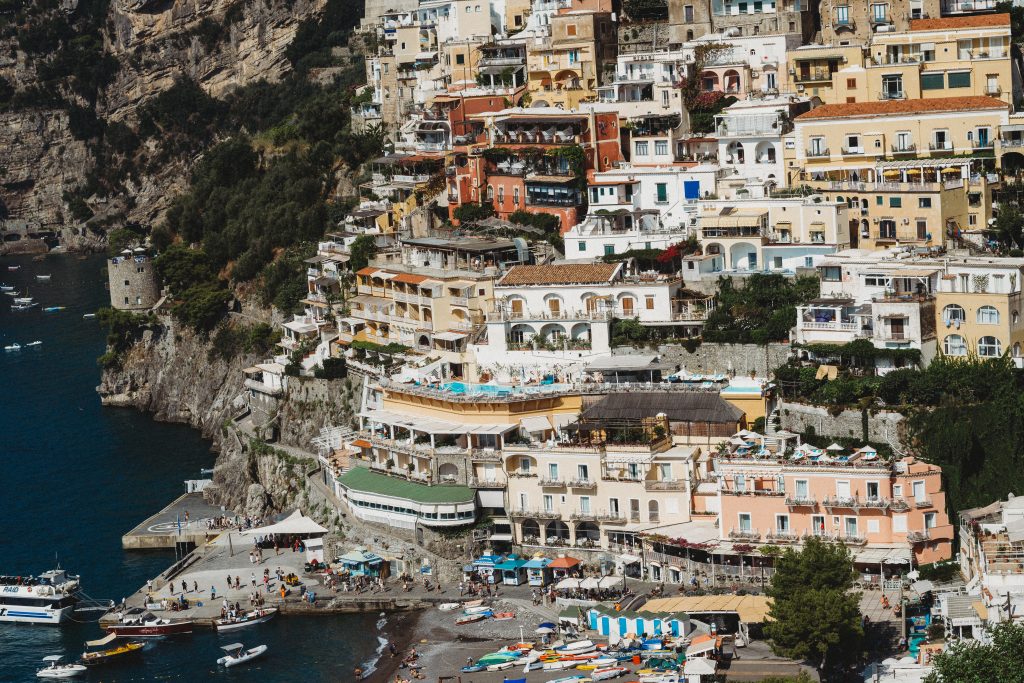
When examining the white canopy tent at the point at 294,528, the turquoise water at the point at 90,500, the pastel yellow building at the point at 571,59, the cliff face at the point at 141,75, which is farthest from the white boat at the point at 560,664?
the cliff face at the point at 141,75

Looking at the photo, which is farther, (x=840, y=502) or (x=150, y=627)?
(x=150, y=627)

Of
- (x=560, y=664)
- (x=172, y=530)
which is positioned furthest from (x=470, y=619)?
(x=172, y=530)

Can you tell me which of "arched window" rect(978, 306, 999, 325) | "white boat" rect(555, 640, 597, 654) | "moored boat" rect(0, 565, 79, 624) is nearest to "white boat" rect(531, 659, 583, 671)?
"white boat" rect(555, 640, 597, 654)

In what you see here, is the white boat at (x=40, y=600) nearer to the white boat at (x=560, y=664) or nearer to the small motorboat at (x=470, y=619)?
the small motorboat at (x=470, y=619)

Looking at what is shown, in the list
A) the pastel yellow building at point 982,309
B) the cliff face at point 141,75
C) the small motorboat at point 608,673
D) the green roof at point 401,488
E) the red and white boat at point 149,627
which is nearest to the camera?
the small motorboat at point 608,673

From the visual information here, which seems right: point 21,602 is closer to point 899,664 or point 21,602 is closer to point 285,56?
point 899,664

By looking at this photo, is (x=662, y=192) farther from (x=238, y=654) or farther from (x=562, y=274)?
(x=238, y=654)
